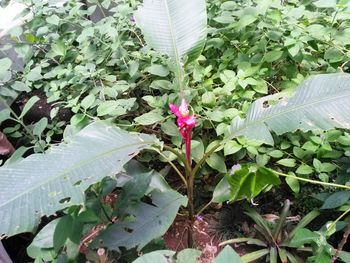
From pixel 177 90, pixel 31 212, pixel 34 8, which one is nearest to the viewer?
pixel 31 212

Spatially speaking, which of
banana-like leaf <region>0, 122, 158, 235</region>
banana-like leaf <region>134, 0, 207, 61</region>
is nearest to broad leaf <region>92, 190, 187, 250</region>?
banana-like leaf <region>0, 122, 158, 235</region>

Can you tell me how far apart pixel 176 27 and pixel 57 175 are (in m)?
0.65

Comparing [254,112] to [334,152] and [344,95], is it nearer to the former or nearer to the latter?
[344,95]

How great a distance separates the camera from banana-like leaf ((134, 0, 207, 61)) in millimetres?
1177

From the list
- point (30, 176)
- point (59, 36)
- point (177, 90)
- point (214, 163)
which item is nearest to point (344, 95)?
point (214, 163)

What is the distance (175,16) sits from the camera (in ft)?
3.94

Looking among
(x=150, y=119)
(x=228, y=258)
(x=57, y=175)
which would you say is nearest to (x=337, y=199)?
(x=228, y=258)

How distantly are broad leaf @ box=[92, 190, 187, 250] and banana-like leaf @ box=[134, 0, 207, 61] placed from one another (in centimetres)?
46

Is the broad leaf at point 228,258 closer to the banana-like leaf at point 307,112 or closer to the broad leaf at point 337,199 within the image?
the banana-like leaf at point 307,112

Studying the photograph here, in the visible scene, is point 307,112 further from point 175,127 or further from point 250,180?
point 175,127

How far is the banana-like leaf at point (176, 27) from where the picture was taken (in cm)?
118

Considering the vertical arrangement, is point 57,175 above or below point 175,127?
above

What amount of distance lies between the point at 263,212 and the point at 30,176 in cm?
95

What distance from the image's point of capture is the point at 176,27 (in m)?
1.19
